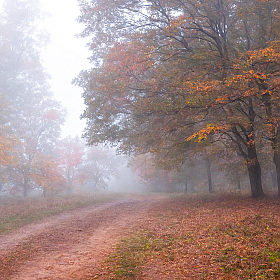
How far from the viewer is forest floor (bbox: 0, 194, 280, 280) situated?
506 cm

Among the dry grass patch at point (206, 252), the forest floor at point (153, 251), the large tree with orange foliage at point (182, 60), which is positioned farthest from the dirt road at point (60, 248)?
the large tree with orange foliage at point (182, 60)

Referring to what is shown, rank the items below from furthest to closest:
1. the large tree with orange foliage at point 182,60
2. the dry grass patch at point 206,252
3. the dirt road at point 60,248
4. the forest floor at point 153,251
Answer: the large tree with orange foliage at point 182,60, the dirt road at point 60,248, the forest floor at point 153,251, the dry grass patch at point 206,252

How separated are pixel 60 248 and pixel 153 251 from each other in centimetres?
316

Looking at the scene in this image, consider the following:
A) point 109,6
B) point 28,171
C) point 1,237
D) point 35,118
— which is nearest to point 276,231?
point 1,237

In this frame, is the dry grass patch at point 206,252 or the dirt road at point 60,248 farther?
the dirt road at point 60,248

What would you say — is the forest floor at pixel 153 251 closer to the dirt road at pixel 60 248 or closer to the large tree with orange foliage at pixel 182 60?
the dirt road at pixel 60 248

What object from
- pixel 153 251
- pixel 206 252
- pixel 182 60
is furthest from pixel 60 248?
pixel 182 60

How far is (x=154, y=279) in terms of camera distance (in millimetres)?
4934

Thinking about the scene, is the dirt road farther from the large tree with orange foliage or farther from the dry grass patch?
the large tree with orange foliage

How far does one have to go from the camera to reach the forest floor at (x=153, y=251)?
506cm

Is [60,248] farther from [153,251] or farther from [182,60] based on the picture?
[182,60]

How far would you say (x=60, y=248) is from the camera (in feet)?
25.7

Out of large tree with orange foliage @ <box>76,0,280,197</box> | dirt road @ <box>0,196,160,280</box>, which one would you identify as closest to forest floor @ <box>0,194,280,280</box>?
dirt road @ <box>0,196,160,280</box>

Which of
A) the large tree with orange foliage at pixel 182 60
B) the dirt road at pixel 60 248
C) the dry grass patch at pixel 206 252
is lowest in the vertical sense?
the dirt road at pixel 60 248
